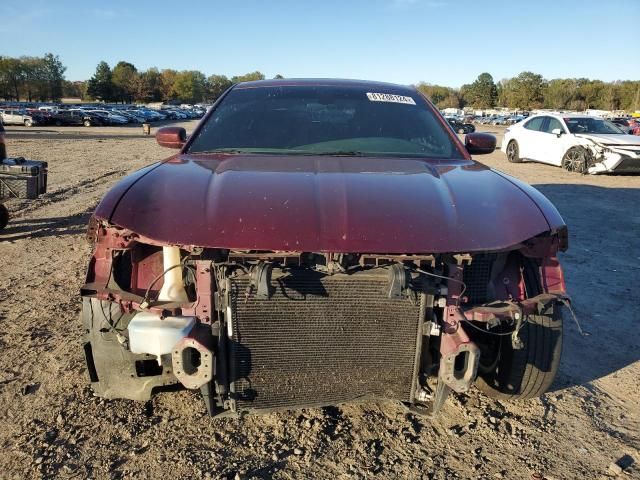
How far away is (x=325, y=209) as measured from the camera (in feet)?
7.16

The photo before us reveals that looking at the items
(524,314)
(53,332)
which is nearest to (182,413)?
(53,332)

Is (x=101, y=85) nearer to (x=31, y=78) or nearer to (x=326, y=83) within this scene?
(x=31, y=78)

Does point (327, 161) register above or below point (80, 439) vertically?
above

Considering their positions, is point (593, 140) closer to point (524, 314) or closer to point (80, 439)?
point (524, 314)

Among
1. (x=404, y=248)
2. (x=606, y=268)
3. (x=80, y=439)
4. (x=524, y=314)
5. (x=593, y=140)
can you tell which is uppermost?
(x=593, y=140)

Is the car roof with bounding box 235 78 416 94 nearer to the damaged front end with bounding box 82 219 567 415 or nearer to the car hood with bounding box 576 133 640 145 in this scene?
the damaged front end with bounding box 82 219 567 415

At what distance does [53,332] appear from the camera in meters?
3.65

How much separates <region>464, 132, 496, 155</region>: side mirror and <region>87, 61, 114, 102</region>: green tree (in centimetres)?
10765

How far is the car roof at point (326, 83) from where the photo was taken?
3.90 m

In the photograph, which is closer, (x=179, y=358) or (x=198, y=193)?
(x=179, y=358)

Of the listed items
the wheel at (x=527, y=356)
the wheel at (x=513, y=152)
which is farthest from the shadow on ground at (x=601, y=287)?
the wheel at (x=513, y=152)

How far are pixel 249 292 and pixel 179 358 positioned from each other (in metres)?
0.39

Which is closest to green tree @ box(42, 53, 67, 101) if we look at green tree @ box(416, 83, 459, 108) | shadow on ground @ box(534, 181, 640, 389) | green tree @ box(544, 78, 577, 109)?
green tree @ box(416, 83, 459, 108)

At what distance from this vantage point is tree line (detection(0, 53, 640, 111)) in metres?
86.0
